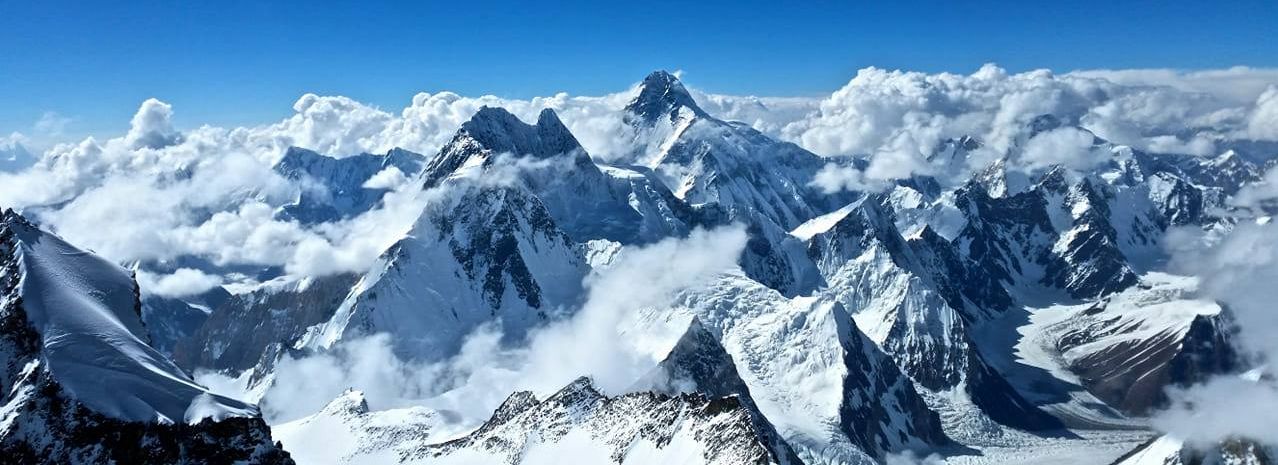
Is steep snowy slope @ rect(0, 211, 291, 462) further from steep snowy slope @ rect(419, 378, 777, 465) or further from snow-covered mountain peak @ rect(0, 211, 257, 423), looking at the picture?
steep snowy slope @ rect(419, 378, 777, 465)

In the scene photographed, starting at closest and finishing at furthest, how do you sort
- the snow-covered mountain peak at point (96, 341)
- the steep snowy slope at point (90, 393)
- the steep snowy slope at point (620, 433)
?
1. the steep snowy slope at point (90, 393)
2. the snow-covered mountain peak at point (96, 341)
3. the steep snowy slope at point (620, 433)

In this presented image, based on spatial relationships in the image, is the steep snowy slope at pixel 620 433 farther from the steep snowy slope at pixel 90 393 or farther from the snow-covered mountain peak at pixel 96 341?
the snow-covered mountain peak at pixel 96 341

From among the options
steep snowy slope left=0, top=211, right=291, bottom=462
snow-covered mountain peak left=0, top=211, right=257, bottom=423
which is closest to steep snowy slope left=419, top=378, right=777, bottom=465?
steep snowy slope left=0, top=211, right=291, bottom=462

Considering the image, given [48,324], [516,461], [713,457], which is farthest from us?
[516,461]

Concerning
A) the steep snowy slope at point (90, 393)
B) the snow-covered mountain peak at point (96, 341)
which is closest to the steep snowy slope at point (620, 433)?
the steep snowy slope at point (90, 393)

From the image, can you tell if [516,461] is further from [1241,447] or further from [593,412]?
[1241,447]

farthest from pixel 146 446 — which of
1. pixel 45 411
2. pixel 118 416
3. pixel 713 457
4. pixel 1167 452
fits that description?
pixel 1167 452
